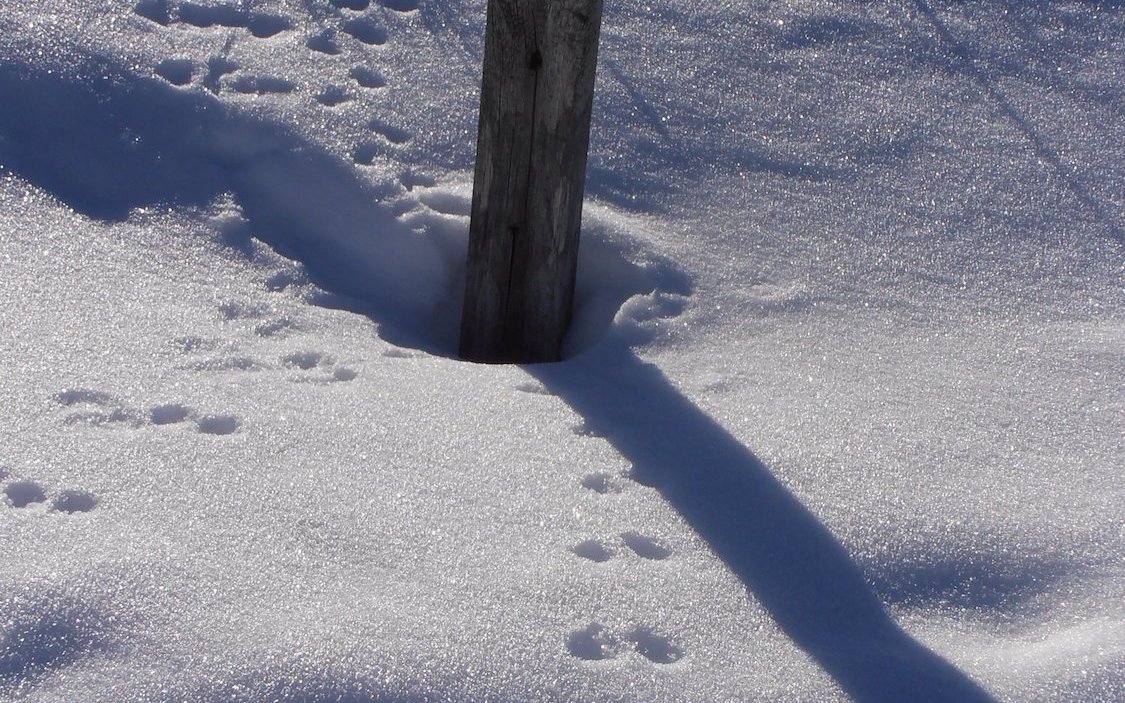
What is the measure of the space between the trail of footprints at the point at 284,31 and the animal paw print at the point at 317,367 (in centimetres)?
94

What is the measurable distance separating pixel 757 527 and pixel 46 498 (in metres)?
1.51

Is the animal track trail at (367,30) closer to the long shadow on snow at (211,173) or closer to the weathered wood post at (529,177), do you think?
the long shadow on snow at (211,173)

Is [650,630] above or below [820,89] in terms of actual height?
below

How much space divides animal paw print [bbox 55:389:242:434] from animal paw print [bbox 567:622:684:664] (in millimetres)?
978

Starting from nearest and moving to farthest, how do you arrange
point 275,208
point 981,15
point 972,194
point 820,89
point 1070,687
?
point 1070,687 < point 275,208 < point 972,194 < point 820,89 < point 981,15

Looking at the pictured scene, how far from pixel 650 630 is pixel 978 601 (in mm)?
722

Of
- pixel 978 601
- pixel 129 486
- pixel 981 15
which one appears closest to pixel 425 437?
pixel 129 486

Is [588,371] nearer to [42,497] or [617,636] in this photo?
[617,636]

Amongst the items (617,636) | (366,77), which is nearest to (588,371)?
(617,636)

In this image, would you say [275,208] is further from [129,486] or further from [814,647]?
[814,647]

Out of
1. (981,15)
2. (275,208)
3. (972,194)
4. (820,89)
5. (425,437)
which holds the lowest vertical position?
(425,437)

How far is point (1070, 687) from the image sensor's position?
6.68 ft

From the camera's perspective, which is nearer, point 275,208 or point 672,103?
point 275,208

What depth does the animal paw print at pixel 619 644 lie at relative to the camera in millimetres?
2035
